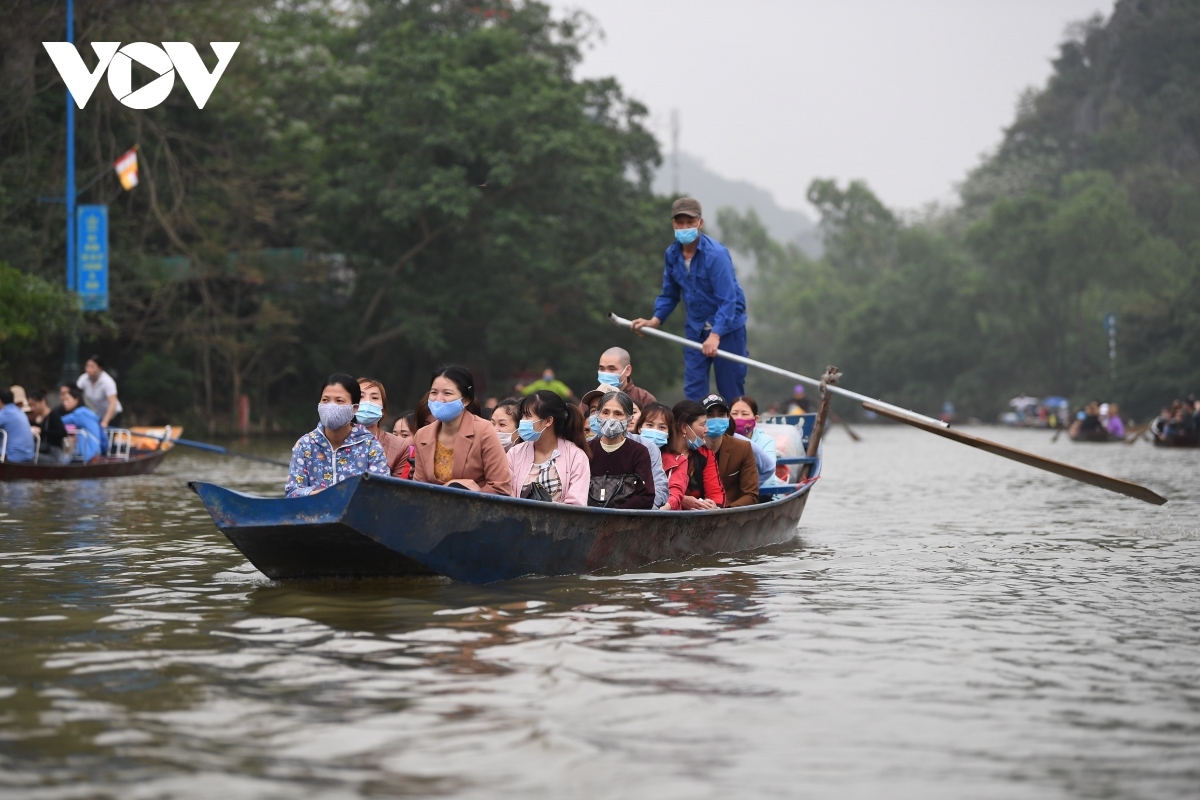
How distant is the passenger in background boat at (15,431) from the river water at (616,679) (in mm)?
6813

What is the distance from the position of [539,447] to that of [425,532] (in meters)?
1.35

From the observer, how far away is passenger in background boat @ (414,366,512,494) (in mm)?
8352

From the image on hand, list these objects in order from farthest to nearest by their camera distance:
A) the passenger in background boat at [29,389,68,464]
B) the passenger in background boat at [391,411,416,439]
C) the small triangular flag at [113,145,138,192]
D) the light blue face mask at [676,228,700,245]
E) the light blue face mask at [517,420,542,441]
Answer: the small triangular flag at [113,145,138,192] → the passenger in background boat at [29,389,68,464] → the light blue face mask at [676,228,700,245] → the passenger in background boat at [391,411,416,439] → the light blue face mask at [517,420,542,441]

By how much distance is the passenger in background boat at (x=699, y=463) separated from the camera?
9.92 metres

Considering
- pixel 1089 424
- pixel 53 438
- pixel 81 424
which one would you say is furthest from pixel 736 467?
pixel 1089 424

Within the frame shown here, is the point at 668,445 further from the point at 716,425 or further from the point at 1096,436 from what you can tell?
the point at 1096,436

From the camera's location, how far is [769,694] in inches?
213

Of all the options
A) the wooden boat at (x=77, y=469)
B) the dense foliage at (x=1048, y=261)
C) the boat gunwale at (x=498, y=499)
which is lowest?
the wooden boat at (x=77, y=469)

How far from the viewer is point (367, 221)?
3747cm

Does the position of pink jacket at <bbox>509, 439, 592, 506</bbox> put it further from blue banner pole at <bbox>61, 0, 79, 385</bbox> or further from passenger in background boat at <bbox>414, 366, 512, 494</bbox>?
blue banner pole at <bbox>61, 0, 79, 385</bbox>

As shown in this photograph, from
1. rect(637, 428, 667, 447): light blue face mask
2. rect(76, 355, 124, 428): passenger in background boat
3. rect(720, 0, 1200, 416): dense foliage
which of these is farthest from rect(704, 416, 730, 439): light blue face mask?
rect(720, 0, 1200, 416): dense foliage

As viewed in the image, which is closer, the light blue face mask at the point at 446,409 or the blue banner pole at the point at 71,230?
the light blue face mask at the point at 446,409

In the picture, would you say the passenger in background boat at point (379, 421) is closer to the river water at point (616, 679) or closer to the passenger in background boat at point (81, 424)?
the river water at point (616, 679)

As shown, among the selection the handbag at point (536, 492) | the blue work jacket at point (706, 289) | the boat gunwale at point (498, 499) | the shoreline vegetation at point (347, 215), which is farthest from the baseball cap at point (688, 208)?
the shoreline vegetation at point (347, 215)
